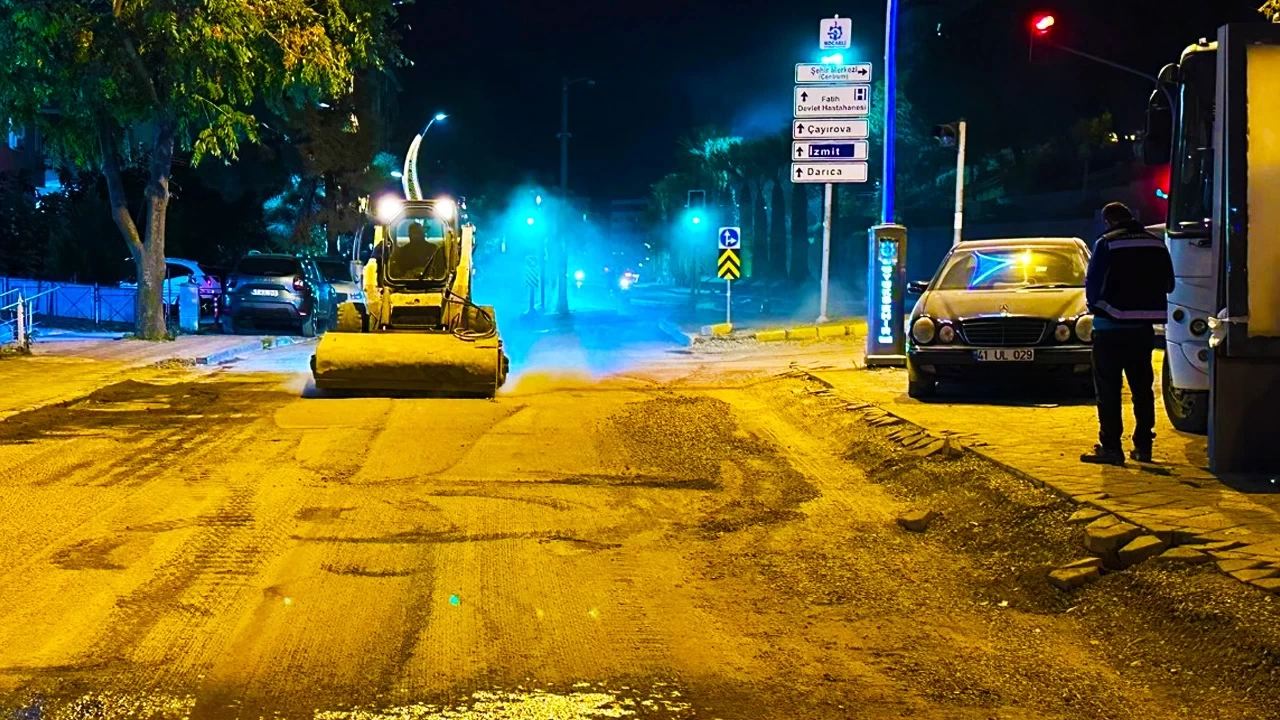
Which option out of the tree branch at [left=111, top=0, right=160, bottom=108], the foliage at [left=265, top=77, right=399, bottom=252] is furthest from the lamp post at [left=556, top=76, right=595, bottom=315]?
the tree branch at [left=111, top=0, right=160, bottom=108]

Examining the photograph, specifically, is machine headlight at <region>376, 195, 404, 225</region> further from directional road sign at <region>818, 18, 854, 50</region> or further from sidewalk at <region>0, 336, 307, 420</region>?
directional road sign at <region>818, 18, 854, 50</region>

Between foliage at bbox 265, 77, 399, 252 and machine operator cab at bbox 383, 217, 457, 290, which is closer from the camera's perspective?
machine operator cab at bbox 383, 217, 457, 290

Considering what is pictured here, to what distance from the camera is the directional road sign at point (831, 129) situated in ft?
68.7

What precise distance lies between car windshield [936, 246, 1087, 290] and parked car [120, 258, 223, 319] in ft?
63.6

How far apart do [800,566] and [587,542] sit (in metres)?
1.38

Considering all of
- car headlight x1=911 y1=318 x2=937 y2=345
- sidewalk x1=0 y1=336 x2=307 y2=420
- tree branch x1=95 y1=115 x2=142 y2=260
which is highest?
tree branch x1=95 y1=115 x2=142 y2=260

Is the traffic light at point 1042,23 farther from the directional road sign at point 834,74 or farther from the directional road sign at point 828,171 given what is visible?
the directional road sign at point 828,171

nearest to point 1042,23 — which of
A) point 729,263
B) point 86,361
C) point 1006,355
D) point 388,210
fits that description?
point 729,263

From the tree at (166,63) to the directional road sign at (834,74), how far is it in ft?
25.5

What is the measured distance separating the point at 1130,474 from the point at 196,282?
950 inches

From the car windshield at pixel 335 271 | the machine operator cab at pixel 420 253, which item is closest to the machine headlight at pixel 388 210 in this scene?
the machine operator cab at pixel 420 253

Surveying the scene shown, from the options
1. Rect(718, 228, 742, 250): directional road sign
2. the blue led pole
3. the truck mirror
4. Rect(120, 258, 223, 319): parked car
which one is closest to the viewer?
the truck mirror

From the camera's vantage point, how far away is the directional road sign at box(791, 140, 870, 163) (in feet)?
68.9

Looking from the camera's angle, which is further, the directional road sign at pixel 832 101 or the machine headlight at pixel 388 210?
the directional road sign at pixel 832 101
